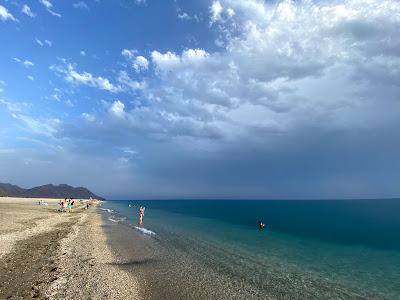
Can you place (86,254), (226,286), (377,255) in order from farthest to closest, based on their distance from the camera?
(377,255) → (86,254) → (226,286)

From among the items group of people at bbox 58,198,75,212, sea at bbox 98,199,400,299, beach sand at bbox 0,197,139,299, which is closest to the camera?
beach sand at bbox 0,197,139,299

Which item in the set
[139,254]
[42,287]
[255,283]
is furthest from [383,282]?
[42,287]

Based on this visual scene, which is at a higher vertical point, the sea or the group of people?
the group of people

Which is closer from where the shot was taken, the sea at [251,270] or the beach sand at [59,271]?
the beach sand at [59,271]

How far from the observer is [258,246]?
43156 mm

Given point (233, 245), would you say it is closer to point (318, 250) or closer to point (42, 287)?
point (318, 250)

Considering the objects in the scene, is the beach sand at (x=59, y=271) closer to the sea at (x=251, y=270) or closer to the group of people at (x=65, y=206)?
the sea at (x=251, y=270)

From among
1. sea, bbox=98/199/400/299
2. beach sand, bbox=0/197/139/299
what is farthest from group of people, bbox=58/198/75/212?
beach sand, bbox=0/197/139/299

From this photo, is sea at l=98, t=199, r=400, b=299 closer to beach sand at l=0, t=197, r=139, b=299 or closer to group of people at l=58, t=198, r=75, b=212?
beach sand at l=0, t=197, r=139, b=299

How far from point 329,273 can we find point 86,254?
71.5 ft

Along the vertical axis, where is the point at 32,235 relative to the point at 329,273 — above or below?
above

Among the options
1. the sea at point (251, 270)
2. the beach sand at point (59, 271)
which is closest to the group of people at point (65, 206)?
the sea at point (251, 270)

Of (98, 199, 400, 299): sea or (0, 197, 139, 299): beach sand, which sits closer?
(0, 197, 139, 299): beach sand

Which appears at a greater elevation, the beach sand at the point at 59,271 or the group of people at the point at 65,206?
the group of people at the point at 65,206
